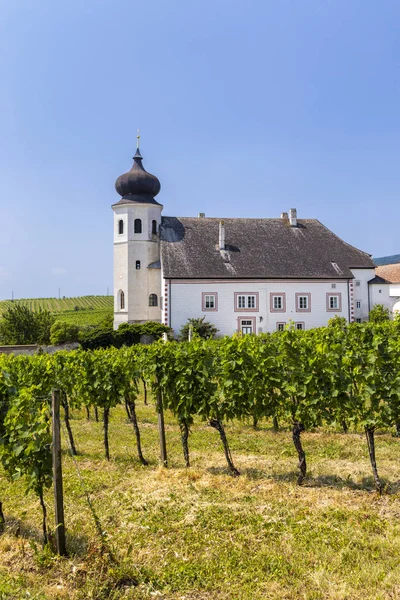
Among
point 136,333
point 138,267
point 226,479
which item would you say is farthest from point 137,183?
point 226,479

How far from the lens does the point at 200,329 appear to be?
108 feet

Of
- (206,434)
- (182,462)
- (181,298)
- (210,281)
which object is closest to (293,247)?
(210,281)

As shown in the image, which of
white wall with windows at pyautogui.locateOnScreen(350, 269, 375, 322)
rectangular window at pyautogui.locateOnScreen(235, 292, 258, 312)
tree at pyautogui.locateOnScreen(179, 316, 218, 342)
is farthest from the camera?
white wall with windows at pyautogui.locateOnScreen(350, 269, 375, 322)

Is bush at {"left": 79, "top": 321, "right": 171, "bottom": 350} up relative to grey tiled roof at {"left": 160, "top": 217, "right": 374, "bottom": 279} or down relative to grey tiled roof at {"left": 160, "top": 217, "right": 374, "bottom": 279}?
down

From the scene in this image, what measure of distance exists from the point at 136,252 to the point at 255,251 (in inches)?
344

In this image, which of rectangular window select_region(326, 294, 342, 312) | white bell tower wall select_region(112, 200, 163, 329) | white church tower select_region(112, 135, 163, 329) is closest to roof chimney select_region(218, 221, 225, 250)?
white church tower select_region(112, 135, 163, 329)

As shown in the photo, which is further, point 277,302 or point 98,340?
point 277,302

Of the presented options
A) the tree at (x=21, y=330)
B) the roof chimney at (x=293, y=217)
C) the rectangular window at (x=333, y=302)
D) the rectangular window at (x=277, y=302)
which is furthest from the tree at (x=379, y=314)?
the tree at (x=21, y=330)

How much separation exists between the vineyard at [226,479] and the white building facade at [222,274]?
2189cm

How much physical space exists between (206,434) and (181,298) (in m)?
22.0

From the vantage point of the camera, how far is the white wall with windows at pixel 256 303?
111ft

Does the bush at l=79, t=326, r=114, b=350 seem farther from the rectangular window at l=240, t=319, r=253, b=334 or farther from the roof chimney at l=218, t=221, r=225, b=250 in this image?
the roof chimney at l=218, t=221, r=225, b=250

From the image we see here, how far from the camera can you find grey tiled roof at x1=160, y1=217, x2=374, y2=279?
34.7 m

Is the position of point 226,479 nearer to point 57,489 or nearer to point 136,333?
point 57,489
